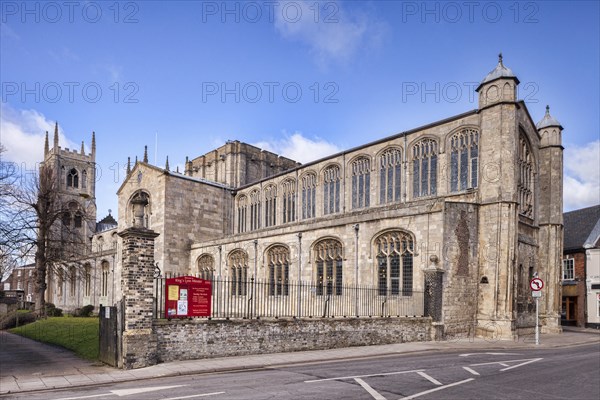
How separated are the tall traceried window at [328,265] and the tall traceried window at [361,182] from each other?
5627mm

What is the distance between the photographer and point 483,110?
88.0 ft

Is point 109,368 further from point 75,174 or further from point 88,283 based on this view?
point 75,174

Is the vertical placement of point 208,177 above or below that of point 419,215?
above

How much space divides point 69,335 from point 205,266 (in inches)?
669

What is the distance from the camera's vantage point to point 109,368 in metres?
14.6

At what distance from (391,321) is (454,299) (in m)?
4.27

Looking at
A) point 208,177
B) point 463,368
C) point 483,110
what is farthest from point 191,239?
point 463,368

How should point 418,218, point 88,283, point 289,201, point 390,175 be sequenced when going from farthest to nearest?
point 88,283
point 289,201
point 390,175
point 418,218

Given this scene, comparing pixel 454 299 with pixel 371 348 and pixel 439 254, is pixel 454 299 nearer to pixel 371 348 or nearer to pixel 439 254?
pixel 439 254

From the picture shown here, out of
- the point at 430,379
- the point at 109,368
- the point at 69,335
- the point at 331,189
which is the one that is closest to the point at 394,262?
the point at 331,189

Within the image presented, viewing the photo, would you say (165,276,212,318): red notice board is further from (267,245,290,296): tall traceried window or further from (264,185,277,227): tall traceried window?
(264,185,277,227): tall traceried window

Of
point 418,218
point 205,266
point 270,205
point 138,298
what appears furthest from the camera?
point 270,205

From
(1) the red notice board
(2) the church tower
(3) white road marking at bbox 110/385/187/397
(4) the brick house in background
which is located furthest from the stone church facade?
(2) the church tower

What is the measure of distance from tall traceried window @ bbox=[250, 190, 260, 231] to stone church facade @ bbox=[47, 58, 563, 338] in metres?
0.10
